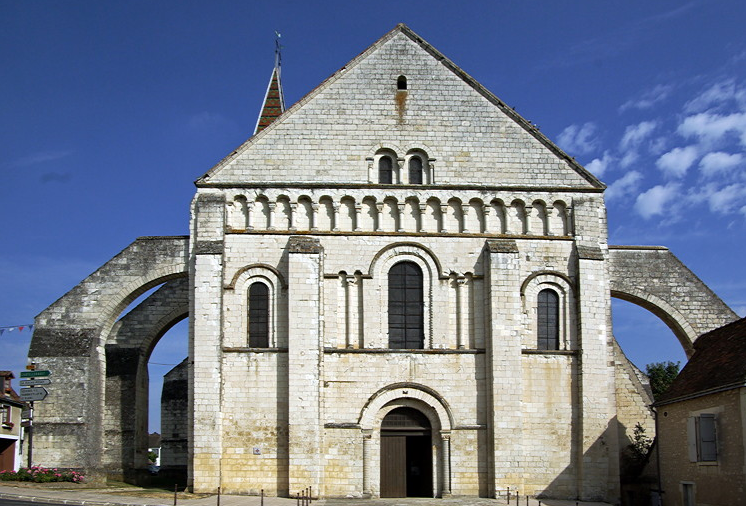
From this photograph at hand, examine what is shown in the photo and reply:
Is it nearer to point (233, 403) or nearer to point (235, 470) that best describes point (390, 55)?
point (233, 403)

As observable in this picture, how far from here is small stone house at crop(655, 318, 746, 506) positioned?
66.1 feet

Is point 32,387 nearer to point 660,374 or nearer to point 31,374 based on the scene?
point 31,374

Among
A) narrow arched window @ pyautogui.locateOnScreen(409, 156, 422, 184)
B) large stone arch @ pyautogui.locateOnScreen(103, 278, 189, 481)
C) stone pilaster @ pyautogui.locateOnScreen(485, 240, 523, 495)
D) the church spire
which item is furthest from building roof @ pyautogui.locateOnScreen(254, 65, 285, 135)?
stone pilaster @ pyautogui.locateOnScreen(485, 240, 523, 495)

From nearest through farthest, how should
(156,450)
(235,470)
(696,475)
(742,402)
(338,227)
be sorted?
(742,402), (696,475), (235,470), (338,227), (156,450)

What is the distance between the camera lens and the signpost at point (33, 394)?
2634 cm

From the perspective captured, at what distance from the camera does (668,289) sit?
94.1 ft

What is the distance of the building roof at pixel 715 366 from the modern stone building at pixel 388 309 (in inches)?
86.4

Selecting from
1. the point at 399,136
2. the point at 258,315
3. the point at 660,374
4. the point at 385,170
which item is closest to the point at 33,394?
the point at 258,315

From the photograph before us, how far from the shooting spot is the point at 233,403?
24.9m

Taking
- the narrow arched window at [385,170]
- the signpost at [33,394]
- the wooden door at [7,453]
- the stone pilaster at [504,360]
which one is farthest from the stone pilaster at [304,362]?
the wooden door at [7,453]

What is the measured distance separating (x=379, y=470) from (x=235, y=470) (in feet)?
13.5

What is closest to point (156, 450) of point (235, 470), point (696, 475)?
point (235, 470)

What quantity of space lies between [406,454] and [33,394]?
1157 cm

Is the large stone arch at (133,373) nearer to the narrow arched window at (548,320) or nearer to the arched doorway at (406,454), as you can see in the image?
the arched doorway at (406,454)
